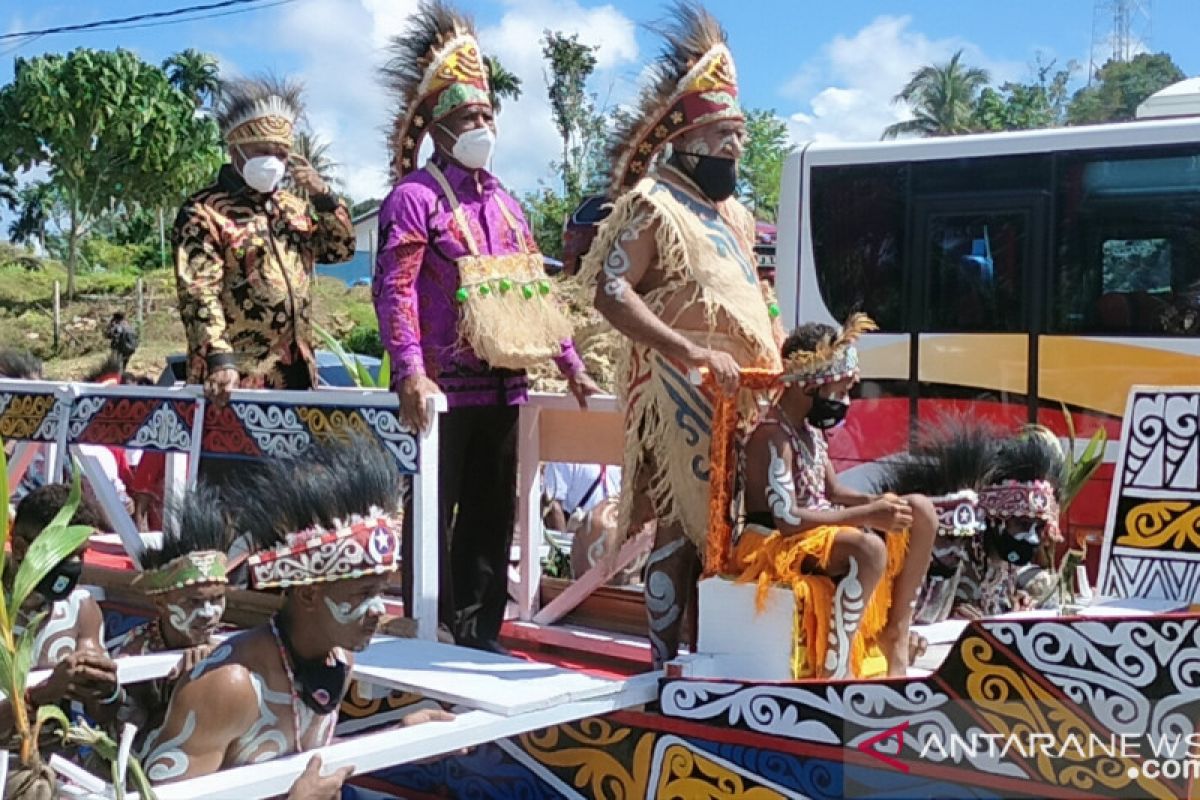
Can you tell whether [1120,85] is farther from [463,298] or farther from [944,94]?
[463,298]

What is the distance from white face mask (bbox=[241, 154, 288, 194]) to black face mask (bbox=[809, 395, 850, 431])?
233 centimetres

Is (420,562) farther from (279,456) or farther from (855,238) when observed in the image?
(855,238)

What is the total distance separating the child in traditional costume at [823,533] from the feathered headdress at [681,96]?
70cm

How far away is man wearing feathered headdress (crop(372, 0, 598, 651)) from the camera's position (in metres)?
3.95

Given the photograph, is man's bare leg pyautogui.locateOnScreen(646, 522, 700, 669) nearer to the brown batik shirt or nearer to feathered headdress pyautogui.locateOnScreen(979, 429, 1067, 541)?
feathered headdress pyautogui.locateOnScreen(979, 429, 1067, 541)

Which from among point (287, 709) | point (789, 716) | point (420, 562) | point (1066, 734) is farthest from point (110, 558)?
point (1066, 734)

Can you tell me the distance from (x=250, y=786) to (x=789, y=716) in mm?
1217

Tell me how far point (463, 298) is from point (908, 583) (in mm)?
1499

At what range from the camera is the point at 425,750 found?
280 centimetres

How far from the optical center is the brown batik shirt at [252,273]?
462cm

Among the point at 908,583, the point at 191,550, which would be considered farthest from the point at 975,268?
the point at 191,550

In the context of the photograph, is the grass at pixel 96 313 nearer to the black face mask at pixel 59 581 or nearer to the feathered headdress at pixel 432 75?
the feathered headdress at pixel 432 75

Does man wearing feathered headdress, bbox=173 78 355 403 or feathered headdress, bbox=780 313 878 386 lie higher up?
man wearing feathered headdress, bbox=173 78 355 403

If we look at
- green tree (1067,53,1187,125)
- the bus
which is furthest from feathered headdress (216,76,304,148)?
green tree (1067,53,1187,125)
